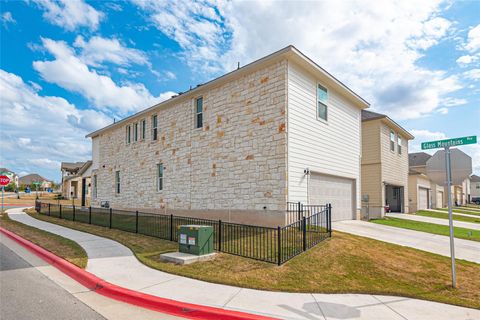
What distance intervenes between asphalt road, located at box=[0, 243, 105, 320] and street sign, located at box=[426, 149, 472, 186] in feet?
24.9

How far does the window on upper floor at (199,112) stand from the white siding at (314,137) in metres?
5.85

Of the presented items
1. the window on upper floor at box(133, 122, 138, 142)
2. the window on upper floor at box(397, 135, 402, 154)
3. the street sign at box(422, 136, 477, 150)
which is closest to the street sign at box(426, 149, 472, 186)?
the street sign at box(422, 136, 477, 150)

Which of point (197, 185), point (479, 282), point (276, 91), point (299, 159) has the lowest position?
point (479, 282)

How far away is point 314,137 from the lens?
47.3 feet

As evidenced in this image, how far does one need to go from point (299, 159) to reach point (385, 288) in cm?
708

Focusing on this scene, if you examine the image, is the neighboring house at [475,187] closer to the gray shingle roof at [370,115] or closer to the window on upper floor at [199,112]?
the gray shingle roof at [370,115]

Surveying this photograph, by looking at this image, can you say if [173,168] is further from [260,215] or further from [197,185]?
[260,215]

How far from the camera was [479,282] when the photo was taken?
7.23 metres

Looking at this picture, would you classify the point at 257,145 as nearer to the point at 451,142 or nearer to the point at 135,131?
the point at 451,142

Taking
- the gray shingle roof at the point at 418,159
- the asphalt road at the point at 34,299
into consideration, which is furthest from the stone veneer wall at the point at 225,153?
the gray shingle roof at the point at 418,159

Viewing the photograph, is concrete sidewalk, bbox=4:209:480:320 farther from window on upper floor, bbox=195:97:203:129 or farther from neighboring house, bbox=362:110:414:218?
neighboring house, bbox=362:110:414:218

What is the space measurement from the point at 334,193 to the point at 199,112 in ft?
27.5

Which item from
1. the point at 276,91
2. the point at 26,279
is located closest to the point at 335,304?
the point at 26,279

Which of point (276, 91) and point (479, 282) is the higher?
point (276, 91)
